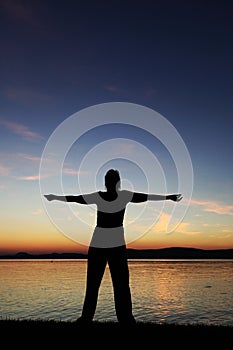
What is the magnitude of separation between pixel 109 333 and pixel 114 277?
1.04 metres

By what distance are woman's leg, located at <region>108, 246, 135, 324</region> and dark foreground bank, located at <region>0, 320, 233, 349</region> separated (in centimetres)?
24

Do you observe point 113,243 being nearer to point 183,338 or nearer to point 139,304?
point 183,338

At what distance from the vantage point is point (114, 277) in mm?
7957

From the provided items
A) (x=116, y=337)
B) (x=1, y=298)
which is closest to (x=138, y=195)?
(x=116, y=337)

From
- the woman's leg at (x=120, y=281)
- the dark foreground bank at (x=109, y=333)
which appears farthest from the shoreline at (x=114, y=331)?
the woman's leg at (x=120, y=281)

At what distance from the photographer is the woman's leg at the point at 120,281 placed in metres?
7.89

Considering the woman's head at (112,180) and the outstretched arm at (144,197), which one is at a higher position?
the woman's head at (112,180)

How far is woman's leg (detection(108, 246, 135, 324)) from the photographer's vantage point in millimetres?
7895

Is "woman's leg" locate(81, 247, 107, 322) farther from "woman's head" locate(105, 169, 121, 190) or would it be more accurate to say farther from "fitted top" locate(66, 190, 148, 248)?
"woman's head" locate(105, 169, 121, 190)

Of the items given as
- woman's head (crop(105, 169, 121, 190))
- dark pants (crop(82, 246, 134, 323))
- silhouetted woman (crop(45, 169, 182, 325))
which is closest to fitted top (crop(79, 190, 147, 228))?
silhouetted woman (crop(45, 169, 182, 325))

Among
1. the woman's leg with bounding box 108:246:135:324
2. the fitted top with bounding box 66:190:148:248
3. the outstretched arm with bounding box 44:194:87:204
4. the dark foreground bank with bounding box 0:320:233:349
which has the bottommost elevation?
the dark foreground bank with bounding box 0:320:233:349

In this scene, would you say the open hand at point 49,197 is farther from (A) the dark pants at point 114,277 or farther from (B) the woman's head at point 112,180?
(A) the dark pants at point 114,277

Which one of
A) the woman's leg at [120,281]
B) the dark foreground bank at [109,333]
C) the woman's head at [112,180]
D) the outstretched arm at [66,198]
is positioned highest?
the woman's head at [112,180]

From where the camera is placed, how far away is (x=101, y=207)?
26.1ft
